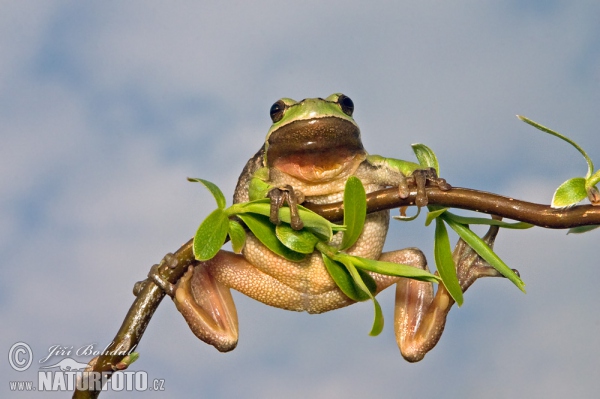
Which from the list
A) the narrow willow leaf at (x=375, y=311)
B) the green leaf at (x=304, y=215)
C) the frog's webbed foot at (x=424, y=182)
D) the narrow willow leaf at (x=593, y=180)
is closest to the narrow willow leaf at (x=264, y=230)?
the green leaf at (x=304, y=215)

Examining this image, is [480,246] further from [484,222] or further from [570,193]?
[570,193]

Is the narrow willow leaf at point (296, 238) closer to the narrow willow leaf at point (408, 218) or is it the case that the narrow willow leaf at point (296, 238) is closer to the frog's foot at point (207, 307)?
the narrow willow leaf at point (408, 218)

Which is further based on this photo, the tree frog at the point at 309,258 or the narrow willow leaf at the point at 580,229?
the tree frog at the point at 309,258

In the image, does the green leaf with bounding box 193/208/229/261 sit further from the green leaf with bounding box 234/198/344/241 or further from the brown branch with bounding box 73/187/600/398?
the brown branch with bounding box 73/187/600/398

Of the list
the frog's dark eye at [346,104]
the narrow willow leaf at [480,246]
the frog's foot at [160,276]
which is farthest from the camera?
the frog's dark eye at [346,104]

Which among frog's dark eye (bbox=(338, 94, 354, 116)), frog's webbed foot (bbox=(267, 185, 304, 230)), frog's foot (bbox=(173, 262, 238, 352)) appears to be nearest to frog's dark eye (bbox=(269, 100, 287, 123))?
frog's dark eye (bbox=(338, 94, 354, 116))

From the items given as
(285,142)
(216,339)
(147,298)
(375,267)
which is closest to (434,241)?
(375,267)
